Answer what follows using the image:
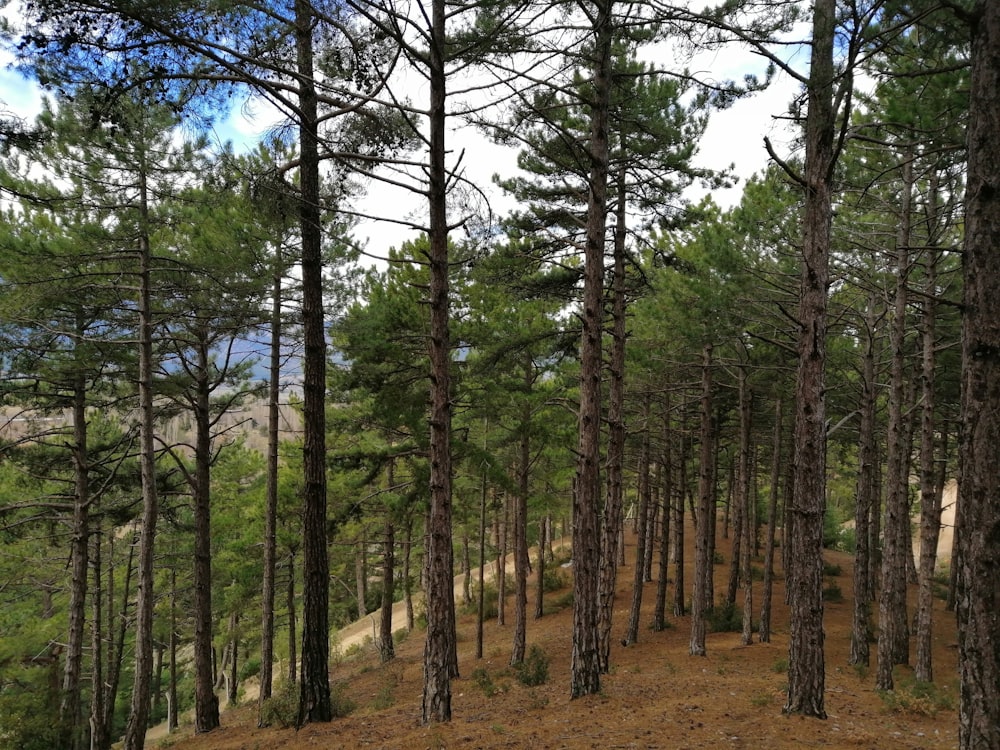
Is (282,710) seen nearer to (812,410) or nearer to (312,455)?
(312,455)

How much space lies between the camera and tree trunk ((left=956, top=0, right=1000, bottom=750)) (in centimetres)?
411

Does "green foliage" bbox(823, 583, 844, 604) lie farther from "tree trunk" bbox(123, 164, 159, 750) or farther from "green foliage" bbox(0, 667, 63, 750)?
"green foliage" bbox(0, 667, 63, 750)

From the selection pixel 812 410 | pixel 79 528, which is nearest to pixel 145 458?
pixel 79 528

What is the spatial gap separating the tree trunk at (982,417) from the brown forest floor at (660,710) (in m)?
2.84

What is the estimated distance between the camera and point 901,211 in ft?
37.7

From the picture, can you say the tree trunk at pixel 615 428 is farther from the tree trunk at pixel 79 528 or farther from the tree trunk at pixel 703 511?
the tree trunk at pixel 79 528

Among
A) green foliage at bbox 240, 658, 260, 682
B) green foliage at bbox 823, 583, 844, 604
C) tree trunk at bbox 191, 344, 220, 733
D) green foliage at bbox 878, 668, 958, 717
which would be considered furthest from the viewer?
green foliage at bbox 240, 658, 260, 682

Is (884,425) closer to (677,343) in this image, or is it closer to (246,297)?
(677,343)

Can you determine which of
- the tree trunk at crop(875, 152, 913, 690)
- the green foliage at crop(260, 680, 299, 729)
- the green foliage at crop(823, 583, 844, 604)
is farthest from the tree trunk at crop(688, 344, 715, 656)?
the green foliage at crop(823, 583, 844, 604)

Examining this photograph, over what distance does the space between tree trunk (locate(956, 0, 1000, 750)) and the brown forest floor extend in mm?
2837

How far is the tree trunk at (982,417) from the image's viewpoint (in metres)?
4.11

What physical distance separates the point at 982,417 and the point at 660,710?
6565 millimetres

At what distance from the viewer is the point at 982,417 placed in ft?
13.8

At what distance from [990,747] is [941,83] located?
7929 mm
